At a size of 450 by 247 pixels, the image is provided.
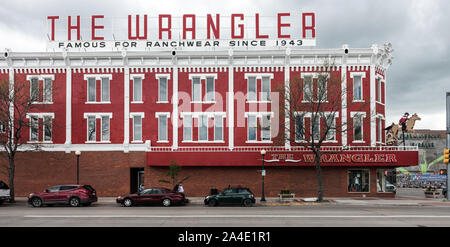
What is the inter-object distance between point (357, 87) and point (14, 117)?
27938mm

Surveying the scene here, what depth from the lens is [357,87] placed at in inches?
1409

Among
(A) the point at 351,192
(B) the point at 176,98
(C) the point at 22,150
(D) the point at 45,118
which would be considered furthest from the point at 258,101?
(C) the point at 22,150

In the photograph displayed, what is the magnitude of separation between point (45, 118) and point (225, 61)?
15542mm

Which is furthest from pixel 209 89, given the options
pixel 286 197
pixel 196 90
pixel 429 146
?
pixel 429 146

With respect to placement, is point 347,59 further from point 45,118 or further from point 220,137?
point 45,118

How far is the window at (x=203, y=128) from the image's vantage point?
118ft

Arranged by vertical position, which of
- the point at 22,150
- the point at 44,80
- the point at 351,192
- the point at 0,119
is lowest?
the point at 351,192

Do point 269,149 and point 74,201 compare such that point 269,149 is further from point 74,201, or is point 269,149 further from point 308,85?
point 74,201

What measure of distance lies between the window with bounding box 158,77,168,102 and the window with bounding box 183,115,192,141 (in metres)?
2.38

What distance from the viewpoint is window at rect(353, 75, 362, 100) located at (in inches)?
1404

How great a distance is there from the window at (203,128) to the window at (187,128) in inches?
30.3

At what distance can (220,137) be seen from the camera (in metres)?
35.8

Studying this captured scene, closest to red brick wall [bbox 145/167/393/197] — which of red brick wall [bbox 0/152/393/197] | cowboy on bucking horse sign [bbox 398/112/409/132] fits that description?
red brick wall [bbox 0/152/393/197]

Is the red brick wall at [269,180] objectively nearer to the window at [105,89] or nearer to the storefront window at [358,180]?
the storefront window at [358,180]
